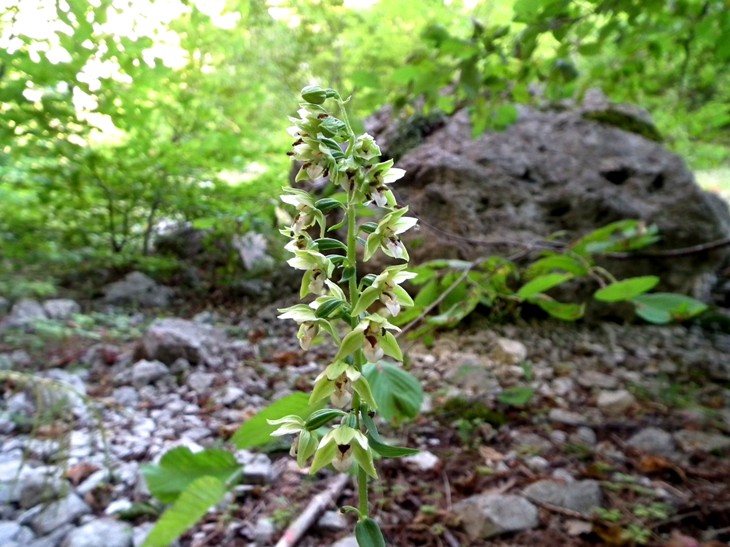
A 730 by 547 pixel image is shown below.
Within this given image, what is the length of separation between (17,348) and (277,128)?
138 inches

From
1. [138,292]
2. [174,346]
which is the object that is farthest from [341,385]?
[138,292]

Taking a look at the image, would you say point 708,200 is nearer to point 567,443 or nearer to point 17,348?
point 567,443

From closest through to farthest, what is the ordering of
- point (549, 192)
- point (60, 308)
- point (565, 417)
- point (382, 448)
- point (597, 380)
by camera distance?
1. point (382, 448)
2. point (565, 417)
3. point (597, 380)
4. point (549, 192)
5. point (60, 308)

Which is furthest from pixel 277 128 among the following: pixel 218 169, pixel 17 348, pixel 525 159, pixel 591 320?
pixel 591 320

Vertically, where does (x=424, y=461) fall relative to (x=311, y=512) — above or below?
below

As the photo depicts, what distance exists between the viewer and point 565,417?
2.41 meters

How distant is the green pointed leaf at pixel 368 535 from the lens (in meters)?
Result: 0.74

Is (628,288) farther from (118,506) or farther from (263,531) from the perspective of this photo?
(118,506)

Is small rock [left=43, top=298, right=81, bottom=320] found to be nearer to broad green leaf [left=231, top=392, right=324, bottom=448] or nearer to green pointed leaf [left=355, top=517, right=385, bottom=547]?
broad green leaf [left=231, top=392, right=324, bottom=448]

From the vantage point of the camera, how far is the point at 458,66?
209 centimetres

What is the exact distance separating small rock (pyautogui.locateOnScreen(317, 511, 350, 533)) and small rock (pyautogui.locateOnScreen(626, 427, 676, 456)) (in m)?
1.33

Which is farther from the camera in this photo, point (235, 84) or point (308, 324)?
point (235, 84)

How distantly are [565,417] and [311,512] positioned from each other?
137cm

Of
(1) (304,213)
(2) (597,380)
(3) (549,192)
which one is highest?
(1) (304,213)
